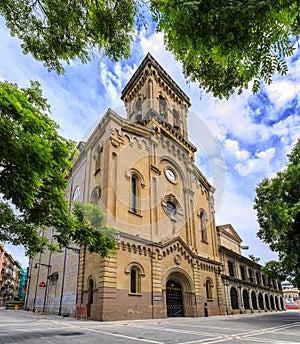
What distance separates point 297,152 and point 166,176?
10788 mm

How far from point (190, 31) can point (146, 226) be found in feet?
53.2

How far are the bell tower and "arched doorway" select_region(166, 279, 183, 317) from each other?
15.7 meters

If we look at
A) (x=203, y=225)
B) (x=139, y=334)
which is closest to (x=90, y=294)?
(x=139, y=334)

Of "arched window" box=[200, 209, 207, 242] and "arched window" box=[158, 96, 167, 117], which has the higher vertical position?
"arched window" box=[158, 96, 167, 117]

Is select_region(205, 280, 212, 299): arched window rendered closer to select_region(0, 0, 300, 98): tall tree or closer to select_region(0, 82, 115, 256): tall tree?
select_region(0, 82, 115, 256): tall tree

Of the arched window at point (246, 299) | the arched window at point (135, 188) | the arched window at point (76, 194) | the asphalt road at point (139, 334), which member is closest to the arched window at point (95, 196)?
the arched window at point (135, 188)

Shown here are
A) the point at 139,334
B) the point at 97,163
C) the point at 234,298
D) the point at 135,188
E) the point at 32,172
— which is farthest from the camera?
the point at 234,298

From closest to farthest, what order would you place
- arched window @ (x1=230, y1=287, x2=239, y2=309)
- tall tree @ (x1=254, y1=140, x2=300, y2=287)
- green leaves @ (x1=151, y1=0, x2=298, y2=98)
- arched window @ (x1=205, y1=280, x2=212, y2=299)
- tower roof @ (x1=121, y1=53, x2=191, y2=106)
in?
green leaves @ (x1=151, y1=0, x2=298, y2=98) < tall tree @ (x1=254, y1=140, x2=300, y2=287) < arched window @ (x1=205, y1=280, x2=212, y2=299) < arched window @ (x1=230, y1=287, x2=239, y2=309) < tower roof @ (x1=121, y1=53, x2=191, y2=106)

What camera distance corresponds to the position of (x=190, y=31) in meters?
3.92

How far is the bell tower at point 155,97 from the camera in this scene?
2805 centimetres

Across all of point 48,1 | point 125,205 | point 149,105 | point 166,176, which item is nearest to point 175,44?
point 48,1

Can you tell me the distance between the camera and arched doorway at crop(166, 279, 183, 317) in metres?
19.0

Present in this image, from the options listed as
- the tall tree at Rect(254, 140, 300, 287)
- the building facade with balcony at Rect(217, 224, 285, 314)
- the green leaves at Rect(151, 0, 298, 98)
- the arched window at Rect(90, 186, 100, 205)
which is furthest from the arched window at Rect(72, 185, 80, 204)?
the green leaves at Rect(151, 0, 298, 98)

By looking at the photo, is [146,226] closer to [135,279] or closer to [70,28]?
[135,279]
